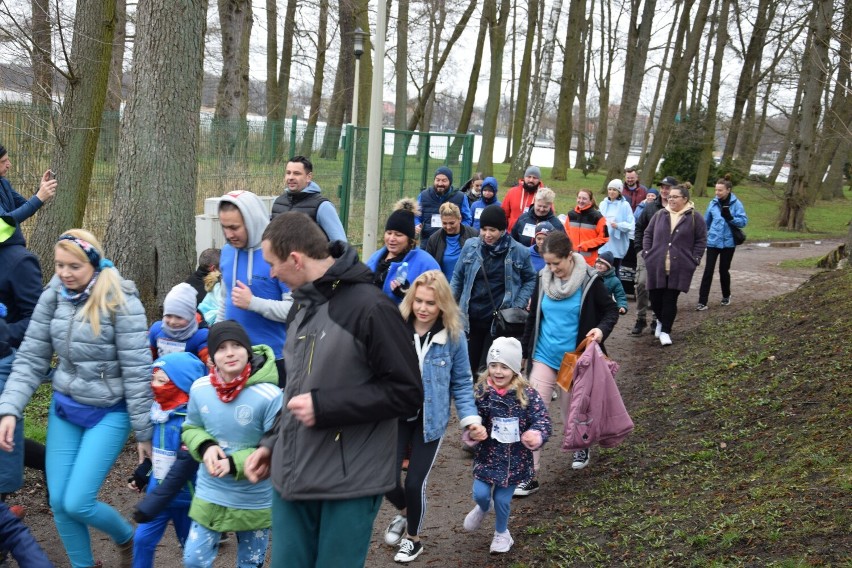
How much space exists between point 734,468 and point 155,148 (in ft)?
18.4

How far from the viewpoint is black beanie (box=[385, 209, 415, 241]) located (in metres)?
6.44

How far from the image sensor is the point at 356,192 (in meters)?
14.6

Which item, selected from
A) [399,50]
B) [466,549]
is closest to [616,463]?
[466,549]

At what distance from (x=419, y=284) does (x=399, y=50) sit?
1005 inches

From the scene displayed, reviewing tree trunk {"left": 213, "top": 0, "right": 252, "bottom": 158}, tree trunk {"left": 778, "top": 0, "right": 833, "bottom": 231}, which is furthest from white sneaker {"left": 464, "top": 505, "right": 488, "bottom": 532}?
tree trunk {"left": 778, "top": 0, "right": 833, "bottom": 231}

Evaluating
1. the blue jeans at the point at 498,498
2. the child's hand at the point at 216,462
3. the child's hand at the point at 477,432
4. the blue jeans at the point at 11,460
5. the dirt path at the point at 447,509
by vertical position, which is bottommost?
the dirt path at the point at 447,509

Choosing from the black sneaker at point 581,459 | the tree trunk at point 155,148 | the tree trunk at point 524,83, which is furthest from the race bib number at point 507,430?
the tree trunk at point 524,83

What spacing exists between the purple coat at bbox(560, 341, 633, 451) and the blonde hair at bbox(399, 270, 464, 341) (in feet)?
5.39

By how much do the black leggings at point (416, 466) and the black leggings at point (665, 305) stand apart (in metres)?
6.27

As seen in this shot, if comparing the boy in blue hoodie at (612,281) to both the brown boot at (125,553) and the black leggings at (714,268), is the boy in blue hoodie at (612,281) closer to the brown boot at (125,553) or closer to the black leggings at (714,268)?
the black leggings at (714,268)

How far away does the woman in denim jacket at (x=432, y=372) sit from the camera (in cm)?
507

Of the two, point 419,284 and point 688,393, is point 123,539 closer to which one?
point 419,284

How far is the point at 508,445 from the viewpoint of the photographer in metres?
5.43

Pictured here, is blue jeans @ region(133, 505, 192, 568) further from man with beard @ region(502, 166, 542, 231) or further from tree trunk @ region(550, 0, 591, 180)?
tree trunk @ region(550, 0, 591, 180)
